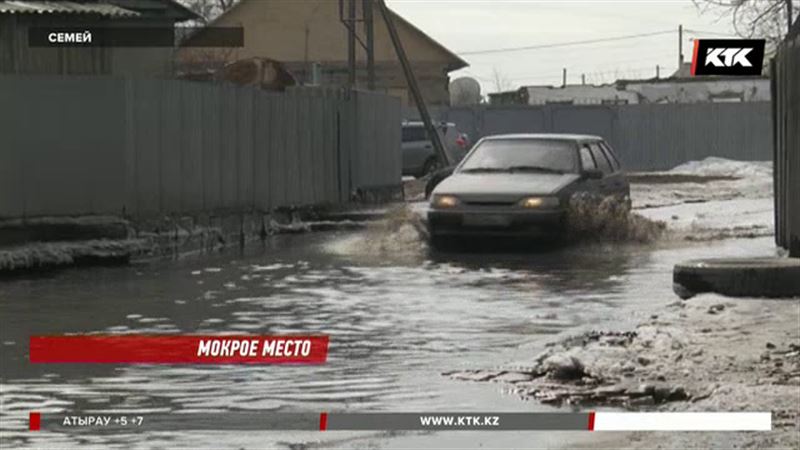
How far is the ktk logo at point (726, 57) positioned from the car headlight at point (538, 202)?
36.4 ft

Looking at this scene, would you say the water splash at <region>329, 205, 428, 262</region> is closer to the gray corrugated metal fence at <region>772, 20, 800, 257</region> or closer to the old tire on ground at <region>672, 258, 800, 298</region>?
the gray corrugated metal fence at <region>772, 20, 800, 257</region>

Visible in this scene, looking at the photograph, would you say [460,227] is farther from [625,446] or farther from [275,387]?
[625,446]

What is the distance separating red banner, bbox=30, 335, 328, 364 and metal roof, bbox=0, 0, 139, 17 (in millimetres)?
14605

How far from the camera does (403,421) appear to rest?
8312 millimetres

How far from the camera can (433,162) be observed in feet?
163

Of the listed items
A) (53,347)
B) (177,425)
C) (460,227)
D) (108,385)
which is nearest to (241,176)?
(460,227)

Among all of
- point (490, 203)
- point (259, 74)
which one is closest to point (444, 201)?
point (490, 203)

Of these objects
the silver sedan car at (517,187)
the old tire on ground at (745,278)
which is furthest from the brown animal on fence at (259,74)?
the old tire on ground at (745,278)

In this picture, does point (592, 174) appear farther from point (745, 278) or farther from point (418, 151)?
point (418, 151)

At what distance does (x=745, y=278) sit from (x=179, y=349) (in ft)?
15.2

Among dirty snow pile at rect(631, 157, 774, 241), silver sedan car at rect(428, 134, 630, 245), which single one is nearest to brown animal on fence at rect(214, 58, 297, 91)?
dirty snow pile at rect(631, 157, 774, 241)

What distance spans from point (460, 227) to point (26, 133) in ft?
16.6

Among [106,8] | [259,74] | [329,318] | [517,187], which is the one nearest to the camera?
[329,318]

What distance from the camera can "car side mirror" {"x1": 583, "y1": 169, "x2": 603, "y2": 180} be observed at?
73.8 ft
